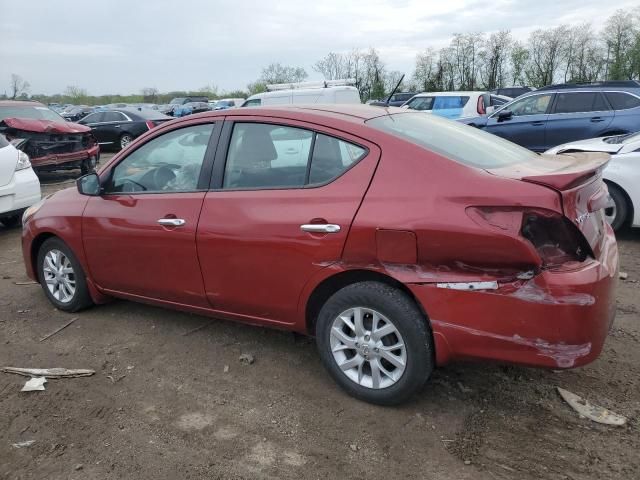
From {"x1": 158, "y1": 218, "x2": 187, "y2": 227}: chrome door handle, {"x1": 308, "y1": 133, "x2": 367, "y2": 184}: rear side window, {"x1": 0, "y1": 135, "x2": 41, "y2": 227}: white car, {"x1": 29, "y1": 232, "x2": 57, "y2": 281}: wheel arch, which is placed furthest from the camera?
{"x1": 0, "y1": 135, "x2": 41, "y2": 227}: white car

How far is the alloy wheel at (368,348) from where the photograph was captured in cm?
285

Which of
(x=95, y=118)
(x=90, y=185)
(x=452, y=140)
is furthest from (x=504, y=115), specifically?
(x=95, y=118)

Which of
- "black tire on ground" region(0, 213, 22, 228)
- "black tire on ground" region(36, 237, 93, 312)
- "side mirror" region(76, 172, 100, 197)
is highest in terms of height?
"side mirror" region(76, 172, 100, 197)

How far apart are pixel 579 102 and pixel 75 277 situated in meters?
9.10

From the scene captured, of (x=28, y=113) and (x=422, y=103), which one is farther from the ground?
(x=28, y=113)

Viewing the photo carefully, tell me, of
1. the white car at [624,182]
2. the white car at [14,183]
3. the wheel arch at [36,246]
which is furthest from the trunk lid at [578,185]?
the white car at [14,183]

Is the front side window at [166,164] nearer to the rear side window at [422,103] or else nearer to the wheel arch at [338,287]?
the wheel arch at [338,287]

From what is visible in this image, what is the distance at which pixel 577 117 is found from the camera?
9.78m

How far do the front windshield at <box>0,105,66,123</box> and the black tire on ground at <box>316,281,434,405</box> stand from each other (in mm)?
10147

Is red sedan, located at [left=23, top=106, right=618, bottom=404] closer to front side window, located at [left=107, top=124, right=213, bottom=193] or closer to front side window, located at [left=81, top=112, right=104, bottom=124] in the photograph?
front side window, located at [left=107, top=124, right=213, bottom=193]

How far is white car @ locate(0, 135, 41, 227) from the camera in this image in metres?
6.77

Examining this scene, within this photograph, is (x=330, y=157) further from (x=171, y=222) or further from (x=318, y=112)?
(x=171, y=222)

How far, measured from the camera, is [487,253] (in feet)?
8.31

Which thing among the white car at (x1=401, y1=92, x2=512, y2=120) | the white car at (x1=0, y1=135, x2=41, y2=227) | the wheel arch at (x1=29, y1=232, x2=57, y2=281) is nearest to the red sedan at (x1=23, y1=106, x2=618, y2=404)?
the wheel arch at (x1=29, y1=232, x2=57, y2=281)
